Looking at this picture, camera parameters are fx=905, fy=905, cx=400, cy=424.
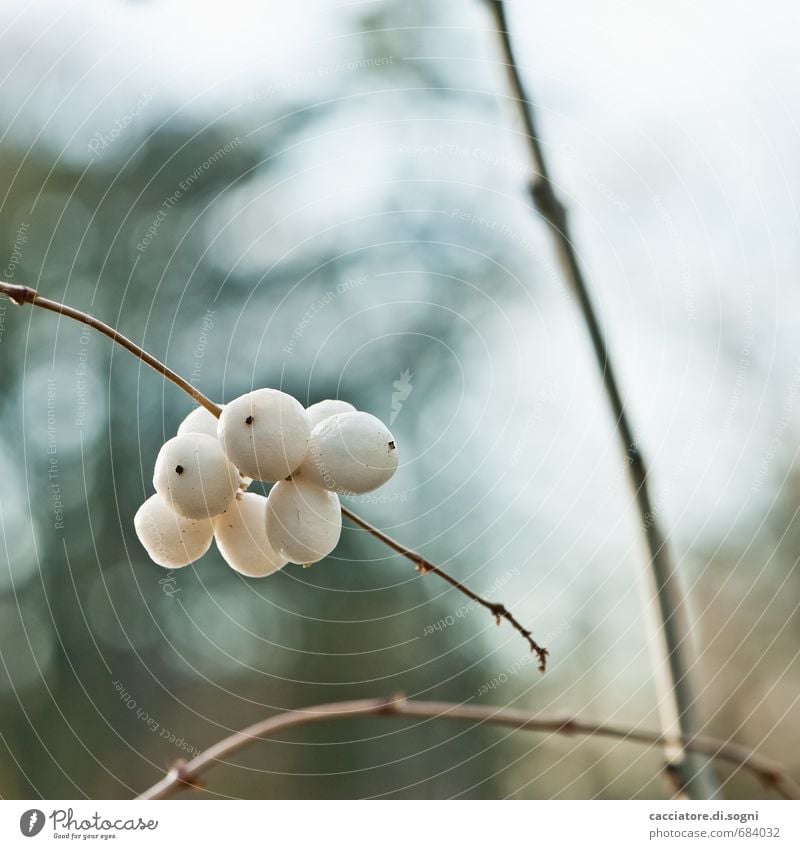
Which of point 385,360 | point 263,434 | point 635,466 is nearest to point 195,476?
point 263,434

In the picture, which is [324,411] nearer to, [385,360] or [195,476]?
[195,476]

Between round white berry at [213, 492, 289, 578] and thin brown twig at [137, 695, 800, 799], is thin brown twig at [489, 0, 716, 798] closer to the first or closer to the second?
thin brown twig at [137, 695, 800, 799]

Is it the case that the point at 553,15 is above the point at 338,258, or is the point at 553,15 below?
below

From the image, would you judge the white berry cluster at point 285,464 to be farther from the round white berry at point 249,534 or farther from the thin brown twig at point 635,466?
the thin brown twig at point 635,466

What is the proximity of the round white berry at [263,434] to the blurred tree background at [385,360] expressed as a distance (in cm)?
32

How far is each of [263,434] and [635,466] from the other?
0.34 m

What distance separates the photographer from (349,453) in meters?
0.43

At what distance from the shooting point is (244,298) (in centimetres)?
177

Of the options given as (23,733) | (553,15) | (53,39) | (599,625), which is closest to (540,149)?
(553,15)

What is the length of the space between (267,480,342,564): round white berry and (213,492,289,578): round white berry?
0.09 feet

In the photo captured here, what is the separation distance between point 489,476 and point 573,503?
262 mm
